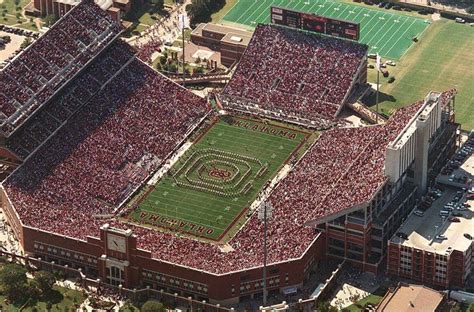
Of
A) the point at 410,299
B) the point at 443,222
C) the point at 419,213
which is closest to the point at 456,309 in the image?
the point at 410,299

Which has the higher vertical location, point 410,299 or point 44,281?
point 410,299

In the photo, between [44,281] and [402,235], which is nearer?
[44,281]

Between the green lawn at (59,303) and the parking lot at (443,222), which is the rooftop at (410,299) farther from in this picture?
the green lawn at (59,303)

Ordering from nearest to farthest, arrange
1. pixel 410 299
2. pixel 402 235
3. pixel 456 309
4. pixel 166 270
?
pixel 456 309
pixel 410 299
pixel 166 270
pixel 402 235

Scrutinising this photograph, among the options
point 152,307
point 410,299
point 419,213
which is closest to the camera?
point 152,307

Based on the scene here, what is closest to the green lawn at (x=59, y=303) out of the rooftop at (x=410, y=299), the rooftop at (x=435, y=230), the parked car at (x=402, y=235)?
the rooftop at (x=410, y=299)

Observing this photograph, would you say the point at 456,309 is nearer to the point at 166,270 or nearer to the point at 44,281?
the point at 166,270

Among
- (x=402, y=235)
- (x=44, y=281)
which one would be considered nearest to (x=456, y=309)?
(x=402, y=235)

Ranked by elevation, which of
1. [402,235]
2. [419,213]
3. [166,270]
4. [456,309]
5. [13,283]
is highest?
[419,213]
